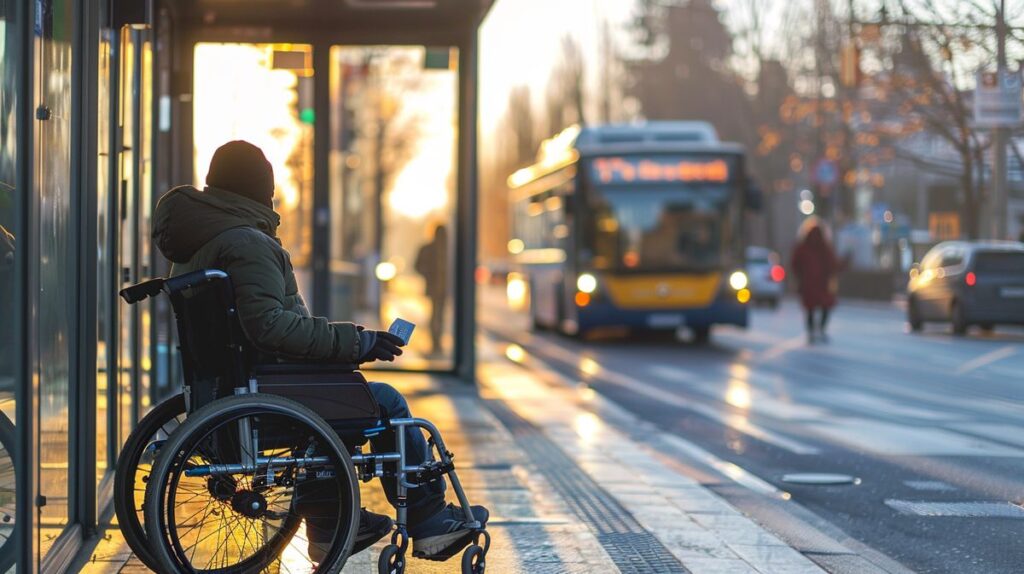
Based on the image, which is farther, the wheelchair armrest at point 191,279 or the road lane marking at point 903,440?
the road lane marking at point 903,440

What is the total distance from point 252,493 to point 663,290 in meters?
18.6

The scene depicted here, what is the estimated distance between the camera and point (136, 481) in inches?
208

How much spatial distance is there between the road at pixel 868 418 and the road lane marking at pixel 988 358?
25 millimetres

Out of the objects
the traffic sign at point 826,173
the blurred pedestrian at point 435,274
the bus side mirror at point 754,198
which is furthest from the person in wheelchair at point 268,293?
the traffic sign at point 826,173

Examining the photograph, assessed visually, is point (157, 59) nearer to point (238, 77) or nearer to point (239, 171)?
point (238, 77)

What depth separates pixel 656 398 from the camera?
14.9 meters

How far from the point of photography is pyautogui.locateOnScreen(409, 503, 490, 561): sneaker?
18.0 feet

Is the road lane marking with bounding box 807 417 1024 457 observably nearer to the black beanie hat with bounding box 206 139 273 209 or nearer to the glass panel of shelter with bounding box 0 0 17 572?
the black beanie hat with bounding box 206 139 273 209

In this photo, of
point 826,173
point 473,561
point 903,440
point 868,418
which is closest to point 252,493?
point 473,561

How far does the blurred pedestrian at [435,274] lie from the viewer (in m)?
17.1

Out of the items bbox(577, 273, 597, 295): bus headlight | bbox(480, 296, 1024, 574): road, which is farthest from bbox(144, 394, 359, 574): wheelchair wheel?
bbox(577, 273, 597, 295): bus headlight

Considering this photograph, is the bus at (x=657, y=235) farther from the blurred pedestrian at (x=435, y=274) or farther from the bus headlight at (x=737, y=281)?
the blurred pedestrian at (x=435, y=274)

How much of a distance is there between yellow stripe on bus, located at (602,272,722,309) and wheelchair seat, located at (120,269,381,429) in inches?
720

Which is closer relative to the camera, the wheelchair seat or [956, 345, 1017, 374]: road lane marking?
the wheelchair seat
